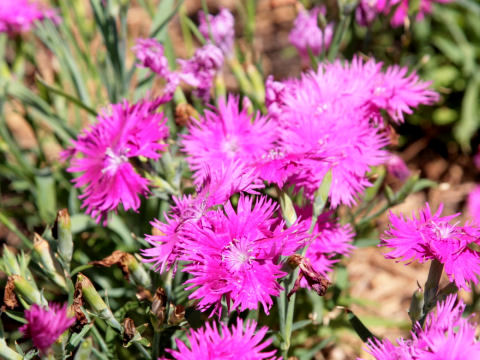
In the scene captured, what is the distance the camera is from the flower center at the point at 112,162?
2.92 feet

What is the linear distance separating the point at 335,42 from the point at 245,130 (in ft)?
1.27

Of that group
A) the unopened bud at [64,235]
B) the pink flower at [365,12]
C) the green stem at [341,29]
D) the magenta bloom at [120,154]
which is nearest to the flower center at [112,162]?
the magenta bloom at [120,154]

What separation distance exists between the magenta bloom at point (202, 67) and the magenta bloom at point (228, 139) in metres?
0.09

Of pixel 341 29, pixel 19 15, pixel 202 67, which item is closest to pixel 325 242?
pixel 202 67

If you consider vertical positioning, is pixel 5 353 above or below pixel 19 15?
below

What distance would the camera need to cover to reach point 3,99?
1413 millimetres

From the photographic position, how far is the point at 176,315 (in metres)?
0.78

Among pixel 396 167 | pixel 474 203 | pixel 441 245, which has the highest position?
pixel 441 245

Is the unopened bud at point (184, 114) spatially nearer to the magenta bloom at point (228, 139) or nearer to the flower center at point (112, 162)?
the magenta bloom at point (228, 139)

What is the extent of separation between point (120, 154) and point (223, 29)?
1.52ft

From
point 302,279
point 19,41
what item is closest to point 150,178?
point 302,279

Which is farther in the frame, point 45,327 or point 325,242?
point 325,242

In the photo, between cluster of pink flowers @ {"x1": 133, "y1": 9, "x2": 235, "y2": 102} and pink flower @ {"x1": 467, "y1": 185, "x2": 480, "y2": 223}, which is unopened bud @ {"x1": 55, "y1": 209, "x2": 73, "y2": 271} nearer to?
cluster of pink flowers @ {"x1": 133, "y1": 9, "x2": 235, "y2": 102}

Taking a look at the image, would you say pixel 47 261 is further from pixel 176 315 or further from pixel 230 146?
pixel 230 146
